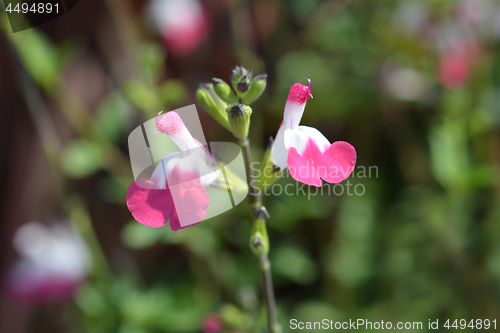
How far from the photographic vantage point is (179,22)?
60.6 inches

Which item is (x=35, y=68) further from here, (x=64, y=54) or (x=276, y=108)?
(x=276, y=108)

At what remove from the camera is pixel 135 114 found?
65.2 inches

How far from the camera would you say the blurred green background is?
4.30 ft

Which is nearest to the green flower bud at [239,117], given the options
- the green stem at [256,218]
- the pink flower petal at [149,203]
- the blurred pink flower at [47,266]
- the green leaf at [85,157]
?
the green stem at [256,218]

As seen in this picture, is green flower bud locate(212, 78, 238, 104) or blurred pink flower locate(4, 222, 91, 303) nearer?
green flower bud locate(212, 78, 238, 104)

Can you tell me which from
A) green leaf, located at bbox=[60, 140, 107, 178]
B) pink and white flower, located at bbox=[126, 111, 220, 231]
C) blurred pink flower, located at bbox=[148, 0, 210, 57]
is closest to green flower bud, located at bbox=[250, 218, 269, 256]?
pink and white flower, located at bbox=[126, 111, 220, 231]

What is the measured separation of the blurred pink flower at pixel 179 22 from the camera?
1528 millimetres

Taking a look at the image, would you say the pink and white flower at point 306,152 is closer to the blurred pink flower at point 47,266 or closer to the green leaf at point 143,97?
the green leaf at point 143,97

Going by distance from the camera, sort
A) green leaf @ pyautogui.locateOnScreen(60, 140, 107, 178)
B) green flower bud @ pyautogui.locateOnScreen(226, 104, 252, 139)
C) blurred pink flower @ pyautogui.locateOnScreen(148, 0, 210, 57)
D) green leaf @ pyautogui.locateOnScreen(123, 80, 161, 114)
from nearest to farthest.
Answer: green flower bud @ pyautogui.locateOnScreen(226, 104, 252, 139)
green leaf @ pyautogui.locateOnScreen(123, 80, 161, 114)
green leaf @ pyautogui.locateOnScreen(60, 140, 107, 178)
blurred pink flower @ pyautogui.locateOnScreen(148, 0, 210, 57)

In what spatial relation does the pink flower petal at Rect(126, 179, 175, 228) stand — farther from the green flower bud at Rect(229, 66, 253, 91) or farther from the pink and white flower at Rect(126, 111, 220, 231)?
the green flower bud at Rect(229, 66, 253, 91)

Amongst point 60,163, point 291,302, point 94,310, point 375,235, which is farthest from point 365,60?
point 94,310

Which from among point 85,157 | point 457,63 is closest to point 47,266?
point 85,157

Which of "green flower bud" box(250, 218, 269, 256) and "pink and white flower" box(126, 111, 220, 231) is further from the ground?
"pink and white flower" box(126, 111, 220, 231)

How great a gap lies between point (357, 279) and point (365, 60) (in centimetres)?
93
